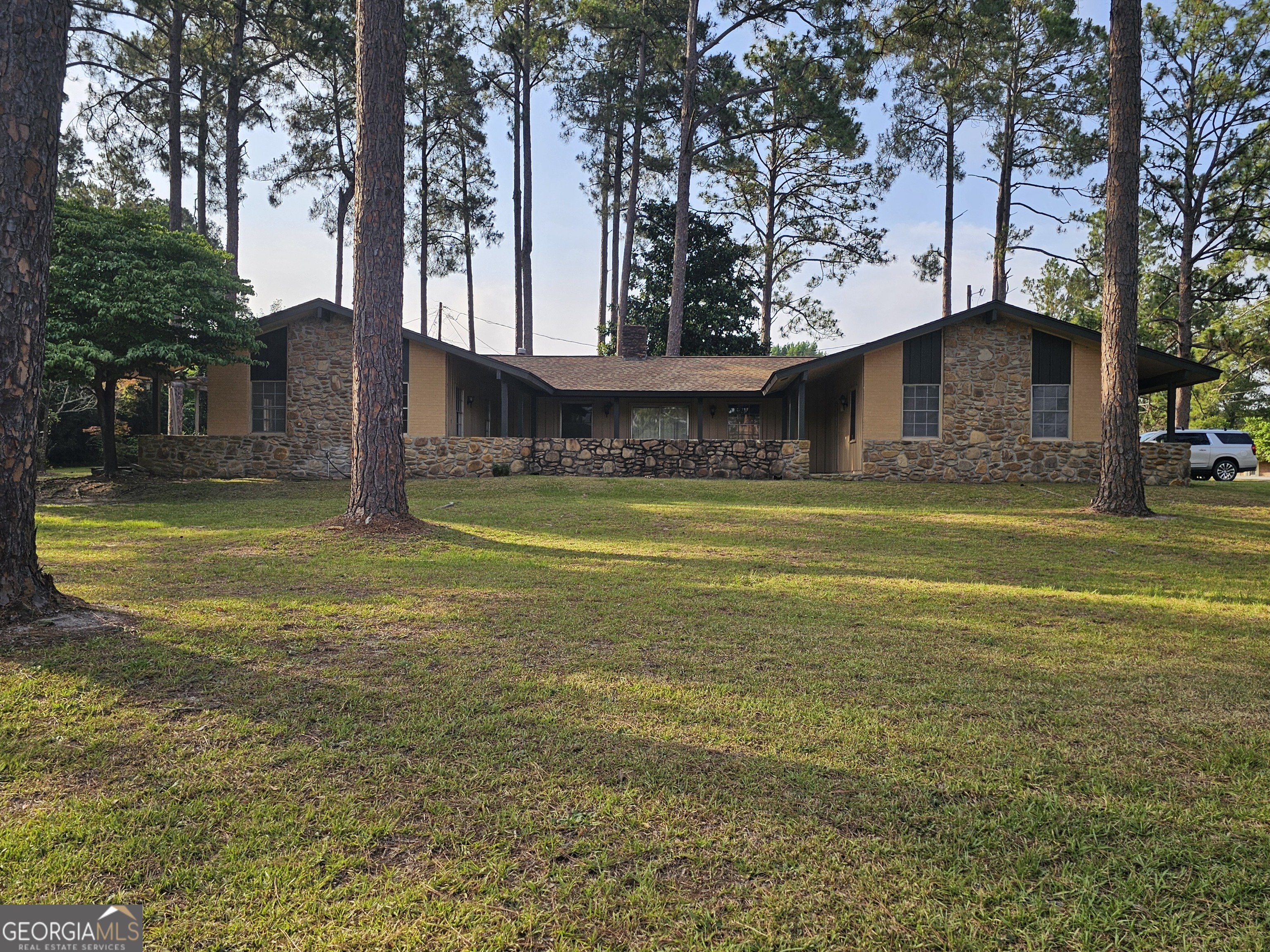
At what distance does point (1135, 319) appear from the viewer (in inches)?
422

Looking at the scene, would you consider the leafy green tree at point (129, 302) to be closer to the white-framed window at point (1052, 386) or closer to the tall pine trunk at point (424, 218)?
the tall pine trunk at point (424, 218)

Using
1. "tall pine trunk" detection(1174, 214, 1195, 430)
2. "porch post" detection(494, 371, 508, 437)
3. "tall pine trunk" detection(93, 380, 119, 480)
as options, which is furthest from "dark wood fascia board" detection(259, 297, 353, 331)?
"tall pine trunk" detection(1174, 214, 1195, 430)

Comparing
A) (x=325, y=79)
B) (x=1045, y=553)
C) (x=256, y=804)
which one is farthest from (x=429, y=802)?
(x=325, y=79)

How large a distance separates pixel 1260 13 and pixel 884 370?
1821 centimetres

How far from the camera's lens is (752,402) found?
20.6m

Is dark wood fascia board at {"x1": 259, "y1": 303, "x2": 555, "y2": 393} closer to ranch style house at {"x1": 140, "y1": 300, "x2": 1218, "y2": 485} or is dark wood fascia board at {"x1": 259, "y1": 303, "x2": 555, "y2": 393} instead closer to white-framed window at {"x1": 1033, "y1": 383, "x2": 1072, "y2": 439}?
ranch style house at {"x1": 140, "y1": 300, "x2": 1218, "y2": 485}

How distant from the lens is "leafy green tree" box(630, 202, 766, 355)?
1106 inches

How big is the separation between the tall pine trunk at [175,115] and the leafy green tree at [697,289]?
608 inches

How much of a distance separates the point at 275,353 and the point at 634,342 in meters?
10.3

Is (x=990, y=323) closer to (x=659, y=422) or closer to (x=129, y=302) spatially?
(x=659, y=422)

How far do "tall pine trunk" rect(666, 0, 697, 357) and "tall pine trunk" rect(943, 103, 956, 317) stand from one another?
9.23 metres

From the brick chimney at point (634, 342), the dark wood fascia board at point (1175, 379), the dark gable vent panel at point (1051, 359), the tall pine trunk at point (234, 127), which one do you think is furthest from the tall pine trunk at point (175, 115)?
the dark wood fascia board at point (1175, 379)

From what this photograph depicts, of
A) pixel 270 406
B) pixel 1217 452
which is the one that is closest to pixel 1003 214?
pixel 1217 452

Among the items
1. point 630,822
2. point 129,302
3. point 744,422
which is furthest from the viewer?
point 744,422
